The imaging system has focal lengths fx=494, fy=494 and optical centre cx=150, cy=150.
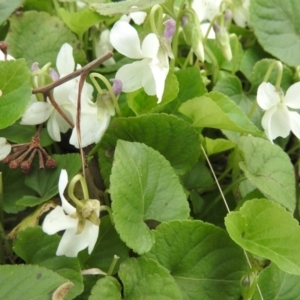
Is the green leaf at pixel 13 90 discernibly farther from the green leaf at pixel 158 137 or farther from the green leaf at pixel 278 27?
the green leaf at pixel 278 27

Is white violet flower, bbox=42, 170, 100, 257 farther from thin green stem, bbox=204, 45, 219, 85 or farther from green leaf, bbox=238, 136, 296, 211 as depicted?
thin green stem, bbox=204, 45, 219, 85

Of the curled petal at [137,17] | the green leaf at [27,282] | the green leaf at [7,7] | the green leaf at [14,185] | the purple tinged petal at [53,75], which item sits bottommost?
the green leaf at [14,185]

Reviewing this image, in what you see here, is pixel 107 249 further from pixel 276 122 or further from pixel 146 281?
pixel 276 122

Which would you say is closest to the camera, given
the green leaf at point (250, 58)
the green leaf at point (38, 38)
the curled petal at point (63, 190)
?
the curled petal at point (63, 190)

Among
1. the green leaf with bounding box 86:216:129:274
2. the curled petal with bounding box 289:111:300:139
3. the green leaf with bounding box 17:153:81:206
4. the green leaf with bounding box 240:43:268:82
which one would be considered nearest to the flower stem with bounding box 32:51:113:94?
the green leaf with bounding box 17:153:81:206

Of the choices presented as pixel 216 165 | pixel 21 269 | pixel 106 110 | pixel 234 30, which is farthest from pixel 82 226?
pixel 234 30

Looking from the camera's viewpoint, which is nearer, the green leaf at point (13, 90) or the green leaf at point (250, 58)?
the green leaf at point (13, 90)

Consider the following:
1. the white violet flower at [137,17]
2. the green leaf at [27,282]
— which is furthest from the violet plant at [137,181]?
the white violet flower at [137,17]
